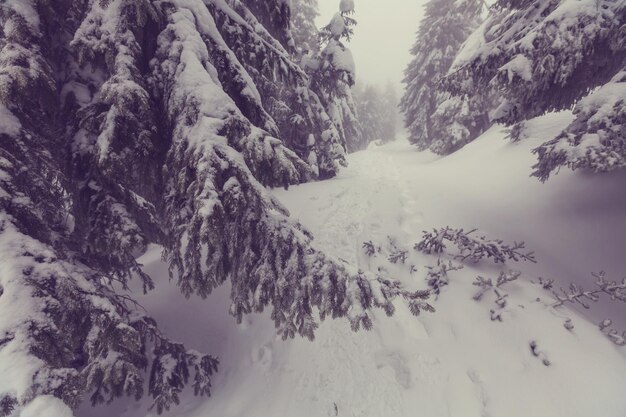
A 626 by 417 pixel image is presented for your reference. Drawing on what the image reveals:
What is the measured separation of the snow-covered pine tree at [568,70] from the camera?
5.00 meters

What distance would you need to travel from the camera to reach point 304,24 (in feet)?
62.3

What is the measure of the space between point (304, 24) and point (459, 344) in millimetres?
19227

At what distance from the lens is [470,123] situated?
20.4 m

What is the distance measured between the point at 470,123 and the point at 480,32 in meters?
8.69

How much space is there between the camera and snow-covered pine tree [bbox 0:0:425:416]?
3.13m

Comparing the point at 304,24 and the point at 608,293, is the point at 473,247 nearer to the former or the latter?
the point at 608,293

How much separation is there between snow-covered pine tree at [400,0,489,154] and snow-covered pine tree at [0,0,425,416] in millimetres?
17127

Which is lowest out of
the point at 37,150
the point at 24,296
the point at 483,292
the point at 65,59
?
the point at 483,292

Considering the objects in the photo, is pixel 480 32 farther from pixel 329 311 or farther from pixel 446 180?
pixel 329 311

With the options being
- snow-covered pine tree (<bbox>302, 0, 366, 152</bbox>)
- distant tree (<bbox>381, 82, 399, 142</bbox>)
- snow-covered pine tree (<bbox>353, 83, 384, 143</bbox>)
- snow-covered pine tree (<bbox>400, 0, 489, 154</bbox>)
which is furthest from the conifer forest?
distant tree (<bbox>381, 82, 399, 142</bbox>)

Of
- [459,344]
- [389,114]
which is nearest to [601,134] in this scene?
[459,344]


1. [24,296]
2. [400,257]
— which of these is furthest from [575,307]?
[24,296]

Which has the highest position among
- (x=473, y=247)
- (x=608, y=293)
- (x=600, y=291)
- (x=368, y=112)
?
(x=368, y=112)

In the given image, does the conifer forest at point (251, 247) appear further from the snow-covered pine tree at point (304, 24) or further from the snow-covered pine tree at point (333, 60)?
the snow-covered pine tree at point (304, 24)
